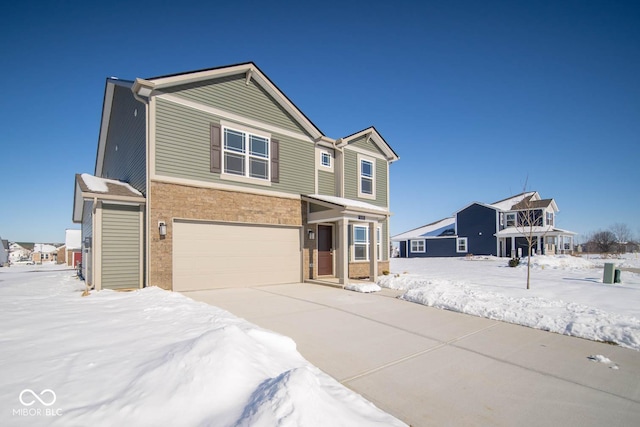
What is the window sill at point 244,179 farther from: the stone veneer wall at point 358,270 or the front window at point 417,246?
the front window at point 417,246

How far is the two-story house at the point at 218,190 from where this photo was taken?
8750 millimetres

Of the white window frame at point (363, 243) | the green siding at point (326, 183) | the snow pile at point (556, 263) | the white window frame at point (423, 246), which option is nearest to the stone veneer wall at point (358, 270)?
the white window frame at point (363, 243)

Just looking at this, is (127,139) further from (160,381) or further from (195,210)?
(160,381)

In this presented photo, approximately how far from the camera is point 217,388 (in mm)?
2783

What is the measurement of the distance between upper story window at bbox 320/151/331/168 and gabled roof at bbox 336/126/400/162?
2.30 ft

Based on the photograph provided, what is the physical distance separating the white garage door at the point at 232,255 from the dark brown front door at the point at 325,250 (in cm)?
125

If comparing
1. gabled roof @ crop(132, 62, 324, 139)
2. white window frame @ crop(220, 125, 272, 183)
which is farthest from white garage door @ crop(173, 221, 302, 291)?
gabled roof @ crop(132, 62, 324, 139)

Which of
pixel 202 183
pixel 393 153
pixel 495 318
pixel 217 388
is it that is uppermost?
pixel 393 153

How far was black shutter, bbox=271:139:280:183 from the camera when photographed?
1152 cm

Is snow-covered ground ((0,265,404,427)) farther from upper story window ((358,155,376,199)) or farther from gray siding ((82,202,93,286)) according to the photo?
upper story window ((358,155,376,199))

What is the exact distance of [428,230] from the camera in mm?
39844

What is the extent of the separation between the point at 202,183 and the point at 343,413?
846cm

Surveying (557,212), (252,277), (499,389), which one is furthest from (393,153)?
Answer: (557,212)

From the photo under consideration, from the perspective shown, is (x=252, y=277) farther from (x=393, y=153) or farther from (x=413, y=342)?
(x=393, y=153)
